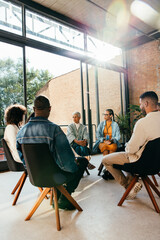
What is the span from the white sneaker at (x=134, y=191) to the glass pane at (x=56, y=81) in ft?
9.48

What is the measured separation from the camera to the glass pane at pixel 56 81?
5102 mm

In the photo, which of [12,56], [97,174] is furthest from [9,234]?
[12,56]

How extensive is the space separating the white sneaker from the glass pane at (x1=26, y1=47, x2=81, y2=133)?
289 cm

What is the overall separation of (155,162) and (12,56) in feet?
12.0

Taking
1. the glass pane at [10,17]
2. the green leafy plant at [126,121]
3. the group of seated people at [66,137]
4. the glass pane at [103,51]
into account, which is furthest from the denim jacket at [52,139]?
the green leafy plant at [126,121]

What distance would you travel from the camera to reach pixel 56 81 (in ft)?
26.7

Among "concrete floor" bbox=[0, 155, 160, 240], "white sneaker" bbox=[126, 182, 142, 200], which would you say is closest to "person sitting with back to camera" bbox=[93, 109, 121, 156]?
"concrete floor" bbox=[0, 155, 160, 240]

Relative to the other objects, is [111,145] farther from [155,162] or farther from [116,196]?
[155,162]

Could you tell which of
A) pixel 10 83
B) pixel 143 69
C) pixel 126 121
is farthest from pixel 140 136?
pixel 143 69

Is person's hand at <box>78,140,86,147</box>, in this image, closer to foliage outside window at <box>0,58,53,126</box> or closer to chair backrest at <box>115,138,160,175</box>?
chair backrest at <box>115,138,160,175</box>

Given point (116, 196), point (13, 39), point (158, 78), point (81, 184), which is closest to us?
point (116, 196)

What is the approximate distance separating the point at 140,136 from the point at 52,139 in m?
Answer: 0.91

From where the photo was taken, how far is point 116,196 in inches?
96.0

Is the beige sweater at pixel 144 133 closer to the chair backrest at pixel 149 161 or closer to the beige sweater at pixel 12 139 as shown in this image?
the chair backrest at pixel 149 161
